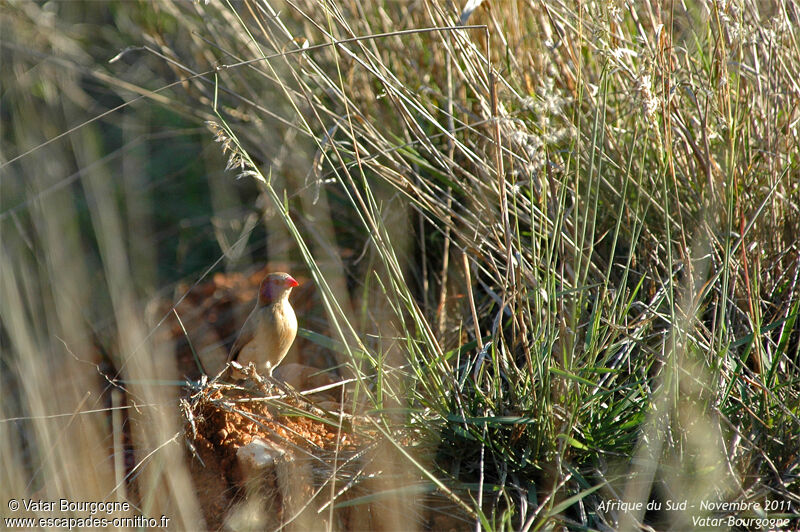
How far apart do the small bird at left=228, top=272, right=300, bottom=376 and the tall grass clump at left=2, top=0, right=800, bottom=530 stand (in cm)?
27

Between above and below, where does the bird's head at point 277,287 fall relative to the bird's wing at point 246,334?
above

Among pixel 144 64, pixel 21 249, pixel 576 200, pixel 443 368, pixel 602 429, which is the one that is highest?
pixel 144 64

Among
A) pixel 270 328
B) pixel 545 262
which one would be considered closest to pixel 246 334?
pixel 270 328

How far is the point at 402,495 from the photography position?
1.81 metres

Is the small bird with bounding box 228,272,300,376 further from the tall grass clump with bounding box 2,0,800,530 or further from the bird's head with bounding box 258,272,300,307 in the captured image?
the tall grass clump with bounding box 2,0,800,530

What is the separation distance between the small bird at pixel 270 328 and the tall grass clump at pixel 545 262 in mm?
268

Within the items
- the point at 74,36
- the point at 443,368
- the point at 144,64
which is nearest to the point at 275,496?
the point at 443,368

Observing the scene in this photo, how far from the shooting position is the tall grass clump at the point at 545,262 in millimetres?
1731

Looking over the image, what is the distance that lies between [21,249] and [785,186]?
3271 millimetres

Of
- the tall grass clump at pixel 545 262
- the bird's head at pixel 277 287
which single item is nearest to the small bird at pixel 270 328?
the bird's head at pixel 277 287

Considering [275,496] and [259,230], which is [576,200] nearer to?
[275,496]

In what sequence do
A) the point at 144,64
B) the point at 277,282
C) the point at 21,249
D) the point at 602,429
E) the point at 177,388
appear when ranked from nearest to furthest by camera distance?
the point at 602,429 < the point at 177,388 < the point at 277,282 < the point at 21,249 < the point at 144,64

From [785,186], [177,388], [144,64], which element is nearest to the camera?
[785,186]

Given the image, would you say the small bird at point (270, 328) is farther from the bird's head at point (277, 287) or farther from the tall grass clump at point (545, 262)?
the tall grass clump at point (545, 262)
